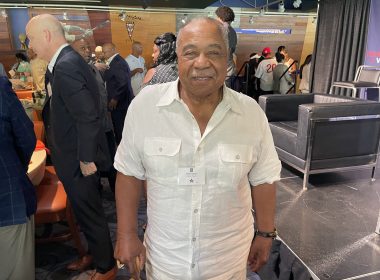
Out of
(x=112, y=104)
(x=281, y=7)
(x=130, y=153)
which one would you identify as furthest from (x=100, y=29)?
(x=130, y=153)

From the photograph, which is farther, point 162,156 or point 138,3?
point 138,3

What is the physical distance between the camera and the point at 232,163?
919mm

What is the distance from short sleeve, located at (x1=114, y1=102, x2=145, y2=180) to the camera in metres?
0.96

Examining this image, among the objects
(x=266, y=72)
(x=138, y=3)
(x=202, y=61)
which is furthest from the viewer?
(x=138, y=3)

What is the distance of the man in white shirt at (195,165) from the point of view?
35.6 inches

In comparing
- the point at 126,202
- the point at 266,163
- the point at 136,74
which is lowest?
the point at 126,202

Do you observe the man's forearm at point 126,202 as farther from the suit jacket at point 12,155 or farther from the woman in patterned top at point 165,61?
the woman in patterned top at point 165,61

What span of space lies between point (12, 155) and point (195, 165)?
2.70 ft

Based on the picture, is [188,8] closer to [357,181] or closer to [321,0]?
[321,0]

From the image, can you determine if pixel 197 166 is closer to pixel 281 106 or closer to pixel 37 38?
pixel 37 38

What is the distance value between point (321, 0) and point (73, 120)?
18.2 feet

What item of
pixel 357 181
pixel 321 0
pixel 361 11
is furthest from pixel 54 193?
pixel 321 0

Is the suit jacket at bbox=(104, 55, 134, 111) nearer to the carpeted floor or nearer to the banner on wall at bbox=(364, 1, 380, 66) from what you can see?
the carpeted floor

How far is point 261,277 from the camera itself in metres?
1.68
